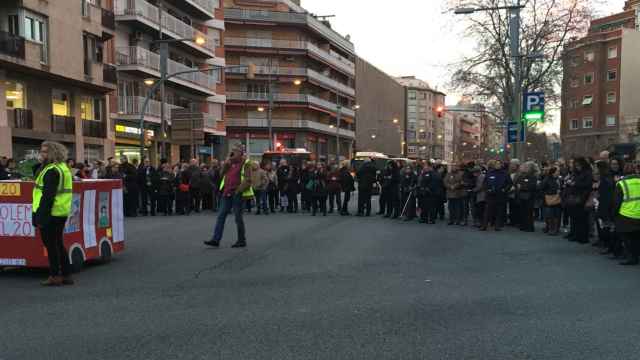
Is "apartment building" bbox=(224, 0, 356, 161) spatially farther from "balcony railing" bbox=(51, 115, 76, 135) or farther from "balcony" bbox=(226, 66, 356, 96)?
"balcony railing" bbox=(51, 115, 76, 135)

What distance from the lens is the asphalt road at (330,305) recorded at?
15.2 ft

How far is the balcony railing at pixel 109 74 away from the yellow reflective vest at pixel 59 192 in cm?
2429

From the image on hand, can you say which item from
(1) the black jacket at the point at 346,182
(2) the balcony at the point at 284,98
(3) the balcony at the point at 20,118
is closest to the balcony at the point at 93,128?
(3) the balcony at the point at 20,118

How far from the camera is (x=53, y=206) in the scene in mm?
6824

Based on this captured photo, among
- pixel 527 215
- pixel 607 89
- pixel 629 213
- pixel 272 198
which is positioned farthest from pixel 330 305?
pixel 607 89

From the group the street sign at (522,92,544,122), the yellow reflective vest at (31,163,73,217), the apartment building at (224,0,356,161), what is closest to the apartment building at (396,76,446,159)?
the apartment building at (224,0,356,161)

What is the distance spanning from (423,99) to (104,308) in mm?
141067

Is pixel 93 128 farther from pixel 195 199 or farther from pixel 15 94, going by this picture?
pixel 195 199

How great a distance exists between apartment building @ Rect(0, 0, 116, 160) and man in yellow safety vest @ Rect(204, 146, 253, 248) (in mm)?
16547

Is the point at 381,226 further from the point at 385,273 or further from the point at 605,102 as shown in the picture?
the point at 605,102

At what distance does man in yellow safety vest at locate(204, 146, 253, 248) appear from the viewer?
10.1 meters

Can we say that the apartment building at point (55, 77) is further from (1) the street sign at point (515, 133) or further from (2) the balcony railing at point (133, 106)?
(1) the street sign at point (515, 133)

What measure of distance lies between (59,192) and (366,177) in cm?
1157

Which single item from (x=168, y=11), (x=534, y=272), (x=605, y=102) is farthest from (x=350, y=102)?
(x=534, y=272)
